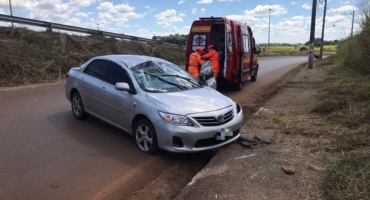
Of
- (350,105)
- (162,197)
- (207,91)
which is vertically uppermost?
(207,91)

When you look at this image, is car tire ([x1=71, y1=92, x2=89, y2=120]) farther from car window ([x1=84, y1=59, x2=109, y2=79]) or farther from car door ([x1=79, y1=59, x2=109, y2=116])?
car window ([x1=84, y1=59, x2=109, y2=79])

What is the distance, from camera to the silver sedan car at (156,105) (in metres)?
4.85

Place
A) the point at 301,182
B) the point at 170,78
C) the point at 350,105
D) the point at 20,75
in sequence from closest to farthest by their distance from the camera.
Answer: the point at 301,182 → the point at 170,78 → the point at 350,105 → the point at 20,75

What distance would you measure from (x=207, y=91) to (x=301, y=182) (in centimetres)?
251

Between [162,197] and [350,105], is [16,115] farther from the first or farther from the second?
[350,105]

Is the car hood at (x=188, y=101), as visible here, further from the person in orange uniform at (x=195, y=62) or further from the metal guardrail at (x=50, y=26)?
the metal guardrail at (x=50, y=26)

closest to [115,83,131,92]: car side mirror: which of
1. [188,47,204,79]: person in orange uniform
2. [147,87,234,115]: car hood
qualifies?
[147,87,234,115]: car hood

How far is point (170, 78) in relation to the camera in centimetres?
611

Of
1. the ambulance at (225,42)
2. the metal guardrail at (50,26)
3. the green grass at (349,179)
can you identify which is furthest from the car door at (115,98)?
the metal guardrail at (50,26)

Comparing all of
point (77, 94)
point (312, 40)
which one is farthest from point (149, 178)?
point (312, 40)

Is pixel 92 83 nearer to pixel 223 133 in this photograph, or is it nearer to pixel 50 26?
pixel 223 133

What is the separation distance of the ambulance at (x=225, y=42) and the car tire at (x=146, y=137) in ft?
20.2

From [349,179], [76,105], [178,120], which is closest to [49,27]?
[76,105]

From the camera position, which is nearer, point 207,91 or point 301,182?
point 301,182
